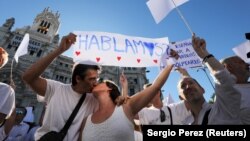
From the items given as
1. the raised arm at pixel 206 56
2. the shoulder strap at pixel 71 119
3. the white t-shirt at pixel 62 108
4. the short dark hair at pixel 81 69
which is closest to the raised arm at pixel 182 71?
the raised arm at pixel 206 56

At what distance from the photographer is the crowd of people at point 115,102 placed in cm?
229

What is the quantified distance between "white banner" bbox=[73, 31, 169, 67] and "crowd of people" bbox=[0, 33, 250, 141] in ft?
2.21

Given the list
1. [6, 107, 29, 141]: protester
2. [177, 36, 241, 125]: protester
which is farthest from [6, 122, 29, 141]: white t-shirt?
[177, 36, 241, 125]: protester

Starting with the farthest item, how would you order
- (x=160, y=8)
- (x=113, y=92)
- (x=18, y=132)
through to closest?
(x=18, y=132) → (x=160, y=8) → (x=113, y=92)

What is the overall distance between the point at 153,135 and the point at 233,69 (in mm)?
1798

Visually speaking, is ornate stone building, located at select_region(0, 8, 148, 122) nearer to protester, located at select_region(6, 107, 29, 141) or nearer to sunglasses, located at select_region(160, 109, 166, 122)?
protester, located at select_region(6, 107, 29, 141)

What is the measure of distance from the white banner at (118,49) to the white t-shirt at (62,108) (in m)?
0.95

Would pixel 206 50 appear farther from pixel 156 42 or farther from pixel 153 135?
pixel 156 42

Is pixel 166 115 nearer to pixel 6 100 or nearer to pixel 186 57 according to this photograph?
pixel 186 57

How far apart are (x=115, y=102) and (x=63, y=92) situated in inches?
31.1

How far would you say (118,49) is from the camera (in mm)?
4133

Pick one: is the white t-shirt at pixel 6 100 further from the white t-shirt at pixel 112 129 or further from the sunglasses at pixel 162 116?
the sunglasses at pixel 162 116

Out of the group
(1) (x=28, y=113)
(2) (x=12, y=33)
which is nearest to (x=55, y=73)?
(2) (x=12, y=33)

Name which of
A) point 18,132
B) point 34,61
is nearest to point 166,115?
point 18,132
